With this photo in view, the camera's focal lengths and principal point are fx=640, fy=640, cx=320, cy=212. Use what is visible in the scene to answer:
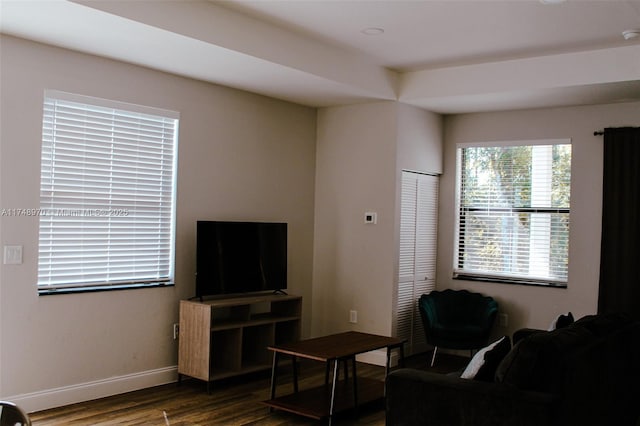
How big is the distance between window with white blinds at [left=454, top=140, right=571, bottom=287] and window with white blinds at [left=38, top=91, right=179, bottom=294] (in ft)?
10.2

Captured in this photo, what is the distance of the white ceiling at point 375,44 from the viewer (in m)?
4.06

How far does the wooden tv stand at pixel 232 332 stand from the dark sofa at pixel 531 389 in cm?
196

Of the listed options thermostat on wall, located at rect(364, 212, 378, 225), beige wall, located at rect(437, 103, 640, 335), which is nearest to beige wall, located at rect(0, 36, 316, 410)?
thermostat on wall, located at rect(364, 212, 378, 225)

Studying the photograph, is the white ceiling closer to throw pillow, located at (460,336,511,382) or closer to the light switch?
the light switch

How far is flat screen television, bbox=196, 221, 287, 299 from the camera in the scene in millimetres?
5168

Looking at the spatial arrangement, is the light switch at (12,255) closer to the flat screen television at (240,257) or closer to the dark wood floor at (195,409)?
the dark wood floor at (195,409)

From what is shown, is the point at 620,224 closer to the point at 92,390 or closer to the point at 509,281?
the point at 509,281

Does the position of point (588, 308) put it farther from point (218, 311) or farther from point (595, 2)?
point (218, 311)

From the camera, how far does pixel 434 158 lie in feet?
21.7

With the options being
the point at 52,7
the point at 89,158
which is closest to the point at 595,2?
the point at 52,7

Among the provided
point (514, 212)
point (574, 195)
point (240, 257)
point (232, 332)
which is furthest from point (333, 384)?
point (574, 195)

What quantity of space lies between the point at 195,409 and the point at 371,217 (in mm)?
2540

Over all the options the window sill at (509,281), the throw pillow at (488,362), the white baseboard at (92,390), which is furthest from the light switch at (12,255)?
the window sill at (509,281)

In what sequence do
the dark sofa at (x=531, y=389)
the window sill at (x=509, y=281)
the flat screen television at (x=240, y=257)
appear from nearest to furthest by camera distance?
the dark sofa at (x=531, y=389) < the flat screen television at (x=240, y=257) < the window sill at (x=509, y=281)
